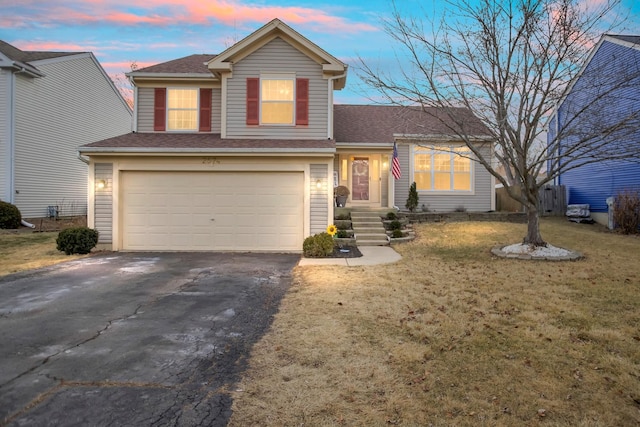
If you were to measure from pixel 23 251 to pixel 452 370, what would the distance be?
12570mm

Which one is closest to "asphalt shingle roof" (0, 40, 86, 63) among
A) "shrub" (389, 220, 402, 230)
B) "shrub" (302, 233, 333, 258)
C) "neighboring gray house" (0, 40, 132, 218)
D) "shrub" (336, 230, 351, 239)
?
"neighboring gray house" (0, 40, 132, 218)

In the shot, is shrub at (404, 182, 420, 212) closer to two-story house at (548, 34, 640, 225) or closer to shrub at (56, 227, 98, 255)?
two-story house at (548, 34, 640, 225)

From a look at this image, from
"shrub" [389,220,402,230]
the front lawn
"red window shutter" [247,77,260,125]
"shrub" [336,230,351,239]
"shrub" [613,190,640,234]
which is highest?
"red window shutter" [247,77,260,125]

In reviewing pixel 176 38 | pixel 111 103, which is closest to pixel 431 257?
pixel 111 103

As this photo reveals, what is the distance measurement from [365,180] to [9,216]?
46.6ft

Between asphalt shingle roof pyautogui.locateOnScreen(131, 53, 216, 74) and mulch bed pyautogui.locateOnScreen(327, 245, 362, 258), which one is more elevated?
asphalt shingle roof pyautogui.locateOnScreen(131, 53, 216, 74)

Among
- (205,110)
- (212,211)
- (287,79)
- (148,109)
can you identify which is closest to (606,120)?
(287,79)

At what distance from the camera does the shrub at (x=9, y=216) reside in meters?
14.5

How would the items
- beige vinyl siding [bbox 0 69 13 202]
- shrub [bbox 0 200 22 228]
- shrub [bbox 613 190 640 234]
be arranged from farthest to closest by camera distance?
beige vinyl siding [bbox 0 69 13 202], shrub [bbox 0 200 22 228], shrub [bbox 613 190 640 234]

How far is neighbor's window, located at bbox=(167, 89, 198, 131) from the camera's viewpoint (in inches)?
535

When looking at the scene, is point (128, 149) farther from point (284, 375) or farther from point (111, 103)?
point (111, 103)

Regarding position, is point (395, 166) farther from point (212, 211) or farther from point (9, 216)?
point (9, 216)

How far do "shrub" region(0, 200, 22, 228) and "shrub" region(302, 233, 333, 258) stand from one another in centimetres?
1232

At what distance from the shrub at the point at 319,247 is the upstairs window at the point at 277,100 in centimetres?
436
